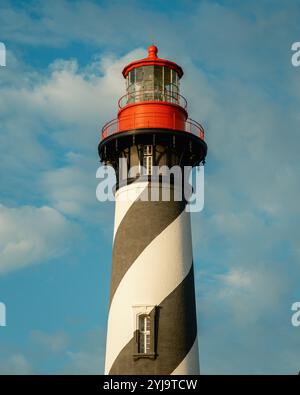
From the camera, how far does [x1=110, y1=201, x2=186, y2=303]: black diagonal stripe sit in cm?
2769

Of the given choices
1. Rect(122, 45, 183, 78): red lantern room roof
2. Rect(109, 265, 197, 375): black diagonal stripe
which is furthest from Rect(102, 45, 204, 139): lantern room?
Rect(109, 265, 197, 375): black diagonal stripe

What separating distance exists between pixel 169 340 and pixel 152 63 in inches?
403

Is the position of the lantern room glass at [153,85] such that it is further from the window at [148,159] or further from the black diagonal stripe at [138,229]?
the black diagonal stripe at [138,229]

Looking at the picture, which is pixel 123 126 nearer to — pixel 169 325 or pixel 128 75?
pixel 128 75

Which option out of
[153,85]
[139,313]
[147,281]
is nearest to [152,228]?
[147,281]

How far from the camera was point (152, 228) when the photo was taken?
2772 cm

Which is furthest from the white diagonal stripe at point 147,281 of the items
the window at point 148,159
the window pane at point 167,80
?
the window pane at point 167,80

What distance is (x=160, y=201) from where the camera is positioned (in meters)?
28.0

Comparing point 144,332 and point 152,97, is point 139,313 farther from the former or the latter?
point 152,97

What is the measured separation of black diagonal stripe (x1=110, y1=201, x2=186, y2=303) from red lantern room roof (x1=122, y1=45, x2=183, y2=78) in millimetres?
5324

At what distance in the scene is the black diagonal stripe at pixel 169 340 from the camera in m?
26.5

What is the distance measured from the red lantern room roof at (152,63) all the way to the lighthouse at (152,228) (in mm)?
38
